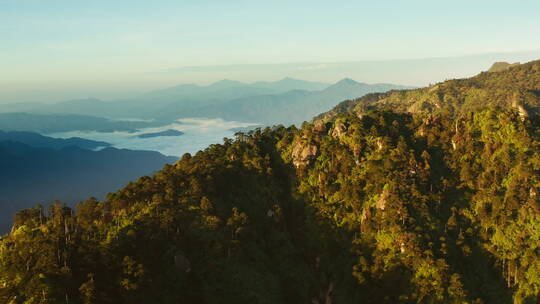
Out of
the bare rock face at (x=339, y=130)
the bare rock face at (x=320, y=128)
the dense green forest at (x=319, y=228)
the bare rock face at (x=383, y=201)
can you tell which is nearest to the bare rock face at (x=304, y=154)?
the dense green forest at (x=319, y=228)

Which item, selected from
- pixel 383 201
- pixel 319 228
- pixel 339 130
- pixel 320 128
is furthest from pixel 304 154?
pixel 383 201

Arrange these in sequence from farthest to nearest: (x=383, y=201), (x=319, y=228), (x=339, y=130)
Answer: (x=339, y=130), (x=319, y=228), (x=383, y=201)

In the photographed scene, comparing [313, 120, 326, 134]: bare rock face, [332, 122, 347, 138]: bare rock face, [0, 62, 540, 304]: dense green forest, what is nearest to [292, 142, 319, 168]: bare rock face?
[0, 62, 540, 304]: dense green forest

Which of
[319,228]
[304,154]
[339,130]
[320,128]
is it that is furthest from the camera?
[320,128]

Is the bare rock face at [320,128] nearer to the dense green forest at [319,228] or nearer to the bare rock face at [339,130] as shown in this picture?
the bare rock face at [339,130]

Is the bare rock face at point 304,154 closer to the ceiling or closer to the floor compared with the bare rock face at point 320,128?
closer to the floor

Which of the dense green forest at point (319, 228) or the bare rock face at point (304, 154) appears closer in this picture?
the dense green forest at point (319, 228)

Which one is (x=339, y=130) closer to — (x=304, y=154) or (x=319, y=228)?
(x=304, y=154)
